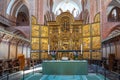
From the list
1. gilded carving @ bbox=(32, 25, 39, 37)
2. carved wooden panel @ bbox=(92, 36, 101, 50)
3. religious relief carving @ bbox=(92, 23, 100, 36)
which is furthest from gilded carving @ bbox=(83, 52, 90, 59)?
gilded carving @ bbox=(32, 25, 39, 37)

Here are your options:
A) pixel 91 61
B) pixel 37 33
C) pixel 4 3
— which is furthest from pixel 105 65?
pixel 4 3

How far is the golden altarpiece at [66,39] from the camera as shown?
2259cm

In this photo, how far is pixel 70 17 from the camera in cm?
2536

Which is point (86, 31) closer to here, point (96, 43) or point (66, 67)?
point (96, 43)

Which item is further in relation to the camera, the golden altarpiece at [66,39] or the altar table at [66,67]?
the golden altarpiece at [66,39]

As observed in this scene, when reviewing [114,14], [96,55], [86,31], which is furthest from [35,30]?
[114,14]

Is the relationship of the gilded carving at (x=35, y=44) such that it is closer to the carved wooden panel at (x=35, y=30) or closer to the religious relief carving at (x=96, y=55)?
the carved wooden panel at (x=35, y=30)

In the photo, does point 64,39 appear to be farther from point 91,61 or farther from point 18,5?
point 18,5

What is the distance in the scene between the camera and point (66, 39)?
Answer: 24.8 meters

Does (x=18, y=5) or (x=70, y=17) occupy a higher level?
(x=18, y=5)

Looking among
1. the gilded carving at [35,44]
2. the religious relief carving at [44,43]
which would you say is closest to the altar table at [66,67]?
the gilded carving at [35,44]

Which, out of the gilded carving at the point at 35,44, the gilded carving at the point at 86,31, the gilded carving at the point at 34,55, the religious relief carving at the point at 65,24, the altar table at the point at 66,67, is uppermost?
the religious relief carving at the point at 65,24

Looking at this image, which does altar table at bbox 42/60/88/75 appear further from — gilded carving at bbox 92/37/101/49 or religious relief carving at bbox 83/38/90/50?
religious relief carving at bbox 83/38/90/50

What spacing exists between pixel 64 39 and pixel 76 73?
469 inches
